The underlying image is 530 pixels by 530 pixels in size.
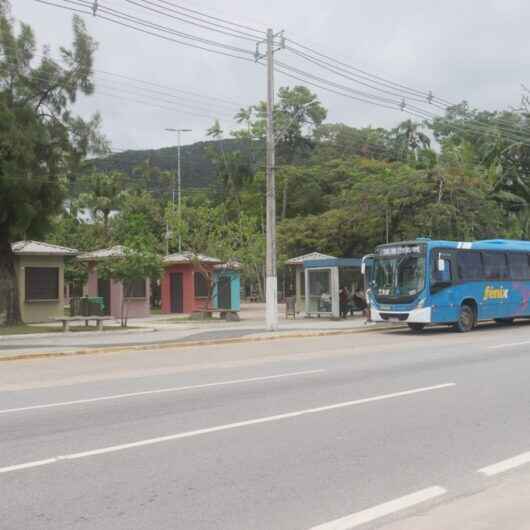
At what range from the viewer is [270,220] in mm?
24469

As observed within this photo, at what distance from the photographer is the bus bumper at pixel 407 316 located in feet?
73.8

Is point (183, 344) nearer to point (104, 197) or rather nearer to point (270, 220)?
point (270, 220)

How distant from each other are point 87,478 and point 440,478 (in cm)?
299

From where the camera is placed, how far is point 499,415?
8578 mm

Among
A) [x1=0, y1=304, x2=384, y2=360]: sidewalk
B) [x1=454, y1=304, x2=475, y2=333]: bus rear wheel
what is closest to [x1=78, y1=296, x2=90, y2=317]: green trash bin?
[x1=0, y1=304, x2=384, y2=360]: sidewalk

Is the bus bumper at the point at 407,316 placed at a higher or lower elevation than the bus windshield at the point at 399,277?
lower

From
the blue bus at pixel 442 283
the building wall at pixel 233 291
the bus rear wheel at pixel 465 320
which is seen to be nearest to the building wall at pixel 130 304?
the building wall at pixel 233 291

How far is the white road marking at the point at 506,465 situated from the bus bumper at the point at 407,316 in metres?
16.0

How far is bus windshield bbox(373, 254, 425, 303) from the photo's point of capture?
74.8 ft

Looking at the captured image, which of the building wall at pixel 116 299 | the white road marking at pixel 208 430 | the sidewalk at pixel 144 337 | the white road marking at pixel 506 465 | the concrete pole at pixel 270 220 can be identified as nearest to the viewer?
the white road marking at pixel 506 465

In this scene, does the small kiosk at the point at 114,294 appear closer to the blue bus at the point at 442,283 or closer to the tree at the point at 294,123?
the blue bus at the point at 442,283

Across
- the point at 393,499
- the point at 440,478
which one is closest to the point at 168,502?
the point at 393,499

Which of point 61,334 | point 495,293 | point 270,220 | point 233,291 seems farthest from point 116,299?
point 495,293

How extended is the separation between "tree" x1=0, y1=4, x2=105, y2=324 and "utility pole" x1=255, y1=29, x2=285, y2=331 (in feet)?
21.0
